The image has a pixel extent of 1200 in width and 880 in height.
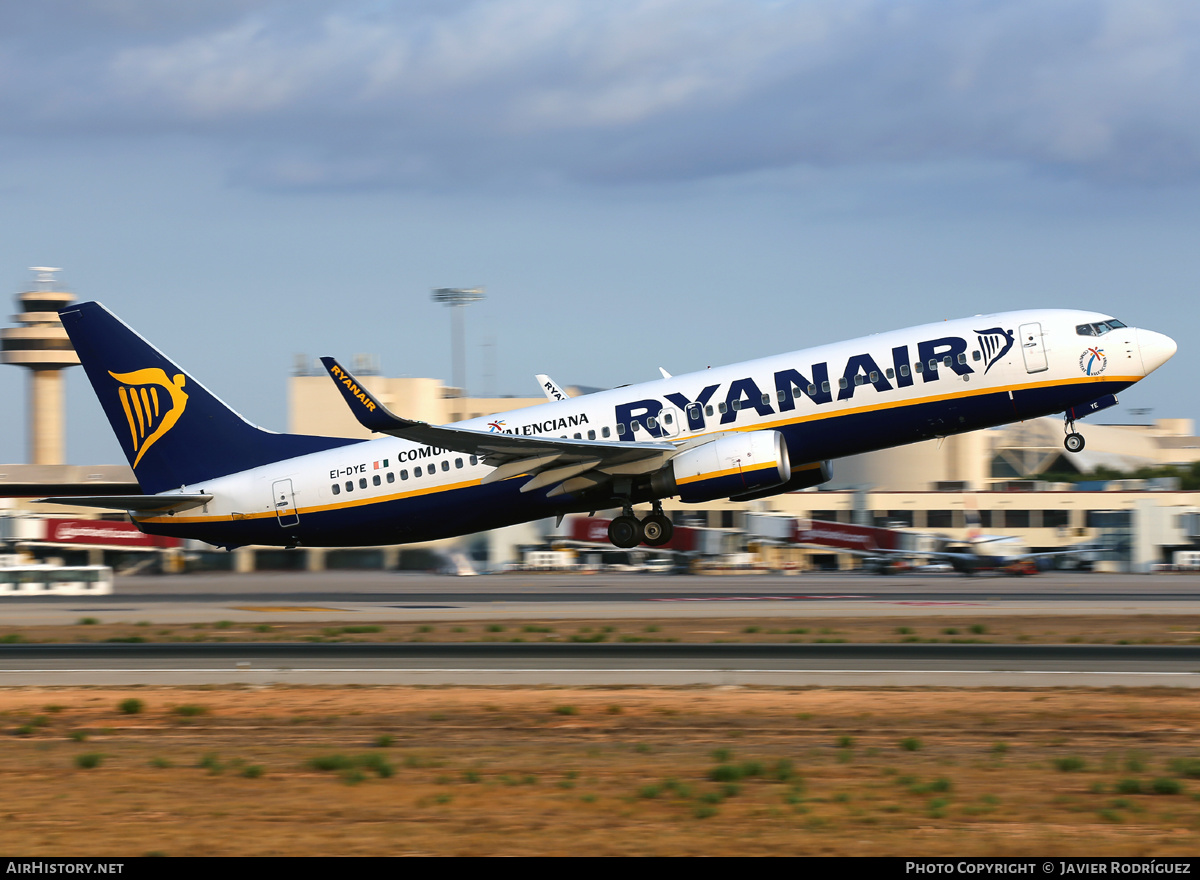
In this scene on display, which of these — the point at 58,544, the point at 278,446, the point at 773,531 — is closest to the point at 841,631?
the point at 278,446

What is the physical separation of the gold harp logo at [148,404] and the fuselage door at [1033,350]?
24192 millimetres

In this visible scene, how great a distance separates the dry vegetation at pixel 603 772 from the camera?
12.5 metres

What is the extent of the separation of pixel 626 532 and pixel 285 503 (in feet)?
33.3

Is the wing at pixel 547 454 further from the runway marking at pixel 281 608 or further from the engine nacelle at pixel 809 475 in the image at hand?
the runway marking at pixel 281 608

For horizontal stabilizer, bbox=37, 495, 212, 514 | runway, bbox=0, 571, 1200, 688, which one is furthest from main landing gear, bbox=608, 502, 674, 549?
horizontal stabilizer, bbox=37, 495, 212, 514

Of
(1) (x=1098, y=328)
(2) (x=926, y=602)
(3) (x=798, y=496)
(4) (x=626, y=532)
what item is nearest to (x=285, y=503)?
(4) (x=626, y=532)

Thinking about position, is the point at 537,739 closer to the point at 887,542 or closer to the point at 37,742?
the point at 37,742

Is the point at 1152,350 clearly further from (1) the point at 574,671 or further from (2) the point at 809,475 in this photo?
(1) the point at 574,671

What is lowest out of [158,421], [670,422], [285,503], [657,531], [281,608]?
[281,608]

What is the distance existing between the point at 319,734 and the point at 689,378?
1830 centimetres

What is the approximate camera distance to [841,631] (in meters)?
30.8

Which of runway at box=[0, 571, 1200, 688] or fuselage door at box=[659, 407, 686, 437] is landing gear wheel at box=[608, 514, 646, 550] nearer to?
runway at box=[0, 571, 1200, 688]

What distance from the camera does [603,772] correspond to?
1548 centimetres
